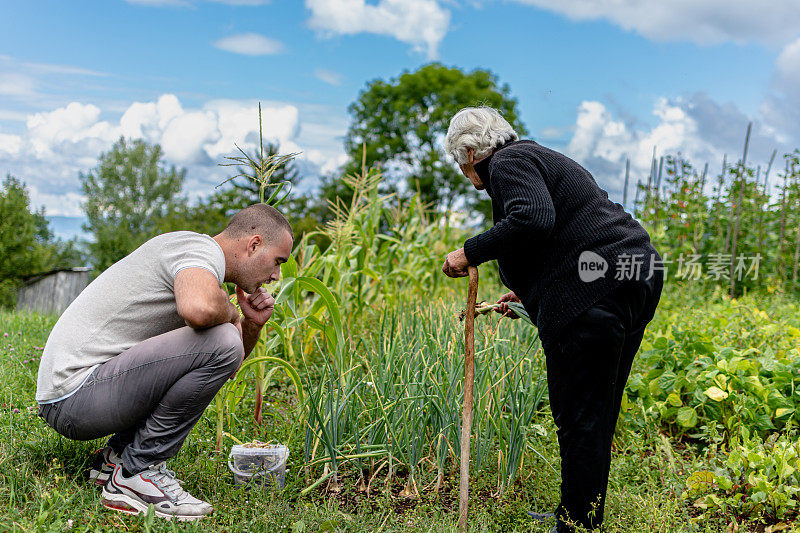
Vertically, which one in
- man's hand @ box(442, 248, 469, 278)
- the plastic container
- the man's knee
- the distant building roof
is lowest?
the distant building roof

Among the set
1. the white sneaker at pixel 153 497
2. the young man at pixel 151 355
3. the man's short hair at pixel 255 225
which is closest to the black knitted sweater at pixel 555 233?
the man's short hair at pixel 255 225

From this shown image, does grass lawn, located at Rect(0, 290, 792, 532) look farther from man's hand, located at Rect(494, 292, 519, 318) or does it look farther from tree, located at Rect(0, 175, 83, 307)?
tree, located at Rect(0, 175, 83, 307)

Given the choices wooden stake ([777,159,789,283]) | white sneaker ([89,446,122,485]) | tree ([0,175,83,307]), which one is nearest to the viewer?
white sneaker ([89,446,122,485])

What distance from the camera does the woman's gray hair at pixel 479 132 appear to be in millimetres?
2205

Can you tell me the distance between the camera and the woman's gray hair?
221 centimetres

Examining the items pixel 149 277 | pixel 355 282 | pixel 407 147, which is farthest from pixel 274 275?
pixel 407 147

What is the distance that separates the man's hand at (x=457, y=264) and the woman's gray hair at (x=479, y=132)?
384 millimetres

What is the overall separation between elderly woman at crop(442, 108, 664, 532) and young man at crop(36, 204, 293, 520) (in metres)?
0.78

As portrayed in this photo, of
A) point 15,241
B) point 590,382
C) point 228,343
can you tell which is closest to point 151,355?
point 228,343

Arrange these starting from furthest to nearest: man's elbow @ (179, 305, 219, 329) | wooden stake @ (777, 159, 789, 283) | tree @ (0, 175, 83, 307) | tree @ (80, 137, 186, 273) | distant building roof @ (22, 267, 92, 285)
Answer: tree @ (80, 137, 186, 273) → distant building roof @ (22, 267, 92, 285) → tree @ (0, 175, 83, 307) → wooden stake @ (777, 159, 789, 283) → man's elbow @ (179, 305, 219, 329)

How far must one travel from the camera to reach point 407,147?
24.3m

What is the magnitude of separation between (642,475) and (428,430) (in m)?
1.04

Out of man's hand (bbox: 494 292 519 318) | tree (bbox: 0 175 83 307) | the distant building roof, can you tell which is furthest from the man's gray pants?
the distant building roof

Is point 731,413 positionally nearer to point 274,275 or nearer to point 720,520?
point 720,520
